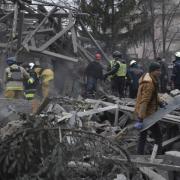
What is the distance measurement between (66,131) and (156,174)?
5.03 feet

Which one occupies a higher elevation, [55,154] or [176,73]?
[176,73]

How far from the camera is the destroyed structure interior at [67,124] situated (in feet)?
19.9

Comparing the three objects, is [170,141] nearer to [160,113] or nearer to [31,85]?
[160,113]

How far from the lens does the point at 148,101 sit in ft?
29.5

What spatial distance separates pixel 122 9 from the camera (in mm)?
25188

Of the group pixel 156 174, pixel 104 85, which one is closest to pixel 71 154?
pixel 156 174

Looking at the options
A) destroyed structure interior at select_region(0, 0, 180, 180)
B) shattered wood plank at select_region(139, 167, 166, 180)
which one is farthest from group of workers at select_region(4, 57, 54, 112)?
shattered wood plank at select_region(139, 167, 166, 180)

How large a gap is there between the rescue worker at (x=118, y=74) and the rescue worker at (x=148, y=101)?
6.62m

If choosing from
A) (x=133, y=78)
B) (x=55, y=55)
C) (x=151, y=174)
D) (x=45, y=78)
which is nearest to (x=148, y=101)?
(x=151, y=174)

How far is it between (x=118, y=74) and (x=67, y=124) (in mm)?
6263

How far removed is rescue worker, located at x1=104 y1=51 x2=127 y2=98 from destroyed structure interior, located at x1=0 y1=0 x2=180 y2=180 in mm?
923

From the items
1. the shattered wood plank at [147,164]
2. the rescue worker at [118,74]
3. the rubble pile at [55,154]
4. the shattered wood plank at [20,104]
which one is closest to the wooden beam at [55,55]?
the rescue worker at [118,74]

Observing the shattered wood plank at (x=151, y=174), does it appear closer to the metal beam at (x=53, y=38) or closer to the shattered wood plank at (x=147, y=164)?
the shattered wood plank at (x=147, y=164)

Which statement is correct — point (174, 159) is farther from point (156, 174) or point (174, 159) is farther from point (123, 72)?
point (123, 72)
